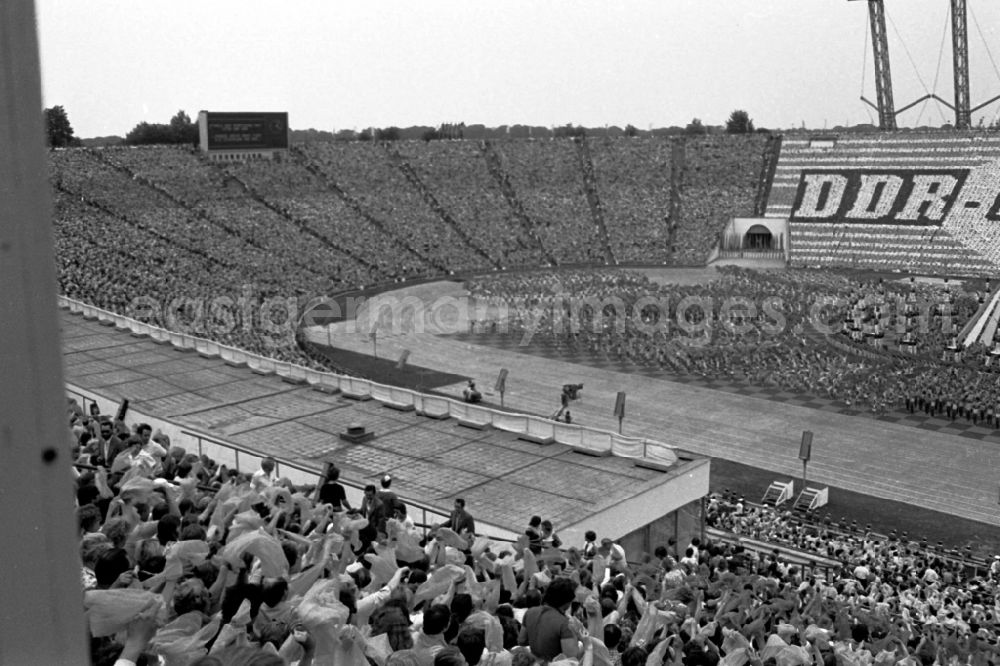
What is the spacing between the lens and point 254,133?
241ft

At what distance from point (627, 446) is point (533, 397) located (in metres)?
15.2

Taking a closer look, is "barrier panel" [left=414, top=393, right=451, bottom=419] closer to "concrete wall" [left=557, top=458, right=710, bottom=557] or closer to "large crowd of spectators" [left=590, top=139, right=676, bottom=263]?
"concrete wall" [left=557, top=458, right=710, bottom=557]

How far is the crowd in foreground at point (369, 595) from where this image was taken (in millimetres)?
4879

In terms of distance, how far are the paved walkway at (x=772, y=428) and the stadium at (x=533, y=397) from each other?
0.52 feet

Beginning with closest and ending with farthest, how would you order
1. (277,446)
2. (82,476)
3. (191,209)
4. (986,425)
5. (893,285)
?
1. (82,476)
2. (277,446)
3. (986,425)
4. (893,285)
5. (191,209)

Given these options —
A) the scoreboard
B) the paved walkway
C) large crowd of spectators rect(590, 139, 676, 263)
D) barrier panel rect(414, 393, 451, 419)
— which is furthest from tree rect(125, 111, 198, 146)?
barrier panel rect(414, 393, 451, 419)

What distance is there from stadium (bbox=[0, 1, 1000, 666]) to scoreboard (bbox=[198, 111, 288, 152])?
0.81 ft

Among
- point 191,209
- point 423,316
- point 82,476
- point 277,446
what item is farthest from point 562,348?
point 82,476

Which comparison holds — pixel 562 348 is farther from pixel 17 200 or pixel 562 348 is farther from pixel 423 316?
pixel 17 200

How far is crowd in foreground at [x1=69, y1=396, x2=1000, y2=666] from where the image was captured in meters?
4.88

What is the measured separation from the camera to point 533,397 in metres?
33.5

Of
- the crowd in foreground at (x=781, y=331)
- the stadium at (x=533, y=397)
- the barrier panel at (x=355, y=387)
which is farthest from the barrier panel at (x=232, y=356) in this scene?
the crowd in foreground at (x=781, y=331)

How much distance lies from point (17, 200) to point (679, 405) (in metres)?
31.9

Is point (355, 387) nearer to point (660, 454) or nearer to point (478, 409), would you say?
point (478, 409)
